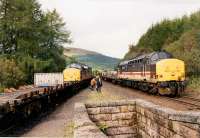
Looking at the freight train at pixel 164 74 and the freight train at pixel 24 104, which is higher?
the freight train at pixel 164 74

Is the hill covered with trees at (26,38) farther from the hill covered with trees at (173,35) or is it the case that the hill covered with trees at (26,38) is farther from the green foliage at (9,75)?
the hill covered with trees at (173,35)

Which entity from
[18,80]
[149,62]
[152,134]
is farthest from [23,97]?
[18,80]

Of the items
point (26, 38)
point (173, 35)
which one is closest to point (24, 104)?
point (26, 38)

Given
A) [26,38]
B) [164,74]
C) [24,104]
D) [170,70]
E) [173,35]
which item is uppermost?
[173,35]

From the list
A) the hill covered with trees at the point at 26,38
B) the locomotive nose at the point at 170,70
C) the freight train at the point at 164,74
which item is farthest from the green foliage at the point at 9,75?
the locomotive nose at the point at 170,70

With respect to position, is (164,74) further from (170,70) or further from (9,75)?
(9,75)

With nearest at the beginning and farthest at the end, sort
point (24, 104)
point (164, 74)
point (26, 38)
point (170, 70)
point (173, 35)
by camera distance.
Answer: point (24, 104) → point (164, 74) → point (170, 70) → point (26, 38) → point (173, 35)

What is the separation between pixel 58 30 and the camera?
273 ft

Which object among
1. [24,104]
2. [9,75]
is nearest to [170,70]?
[24,104]

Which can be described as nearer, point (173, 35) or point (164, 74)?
point (164, 74)

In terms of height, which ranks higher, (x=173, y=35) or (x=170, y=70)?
(x=173, y=35)

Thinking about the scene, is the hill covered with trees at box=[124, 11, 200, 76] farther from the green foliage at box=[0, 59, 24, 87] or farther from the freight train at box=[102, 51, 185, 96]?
the green foliage at box=[0, 59, 24, 87]

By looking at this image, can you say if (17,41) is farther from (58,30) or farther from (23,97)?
(23,97)

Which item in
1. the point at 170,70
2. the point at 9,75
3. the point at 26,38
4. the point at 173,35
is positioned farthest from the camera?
the point at 173,35
